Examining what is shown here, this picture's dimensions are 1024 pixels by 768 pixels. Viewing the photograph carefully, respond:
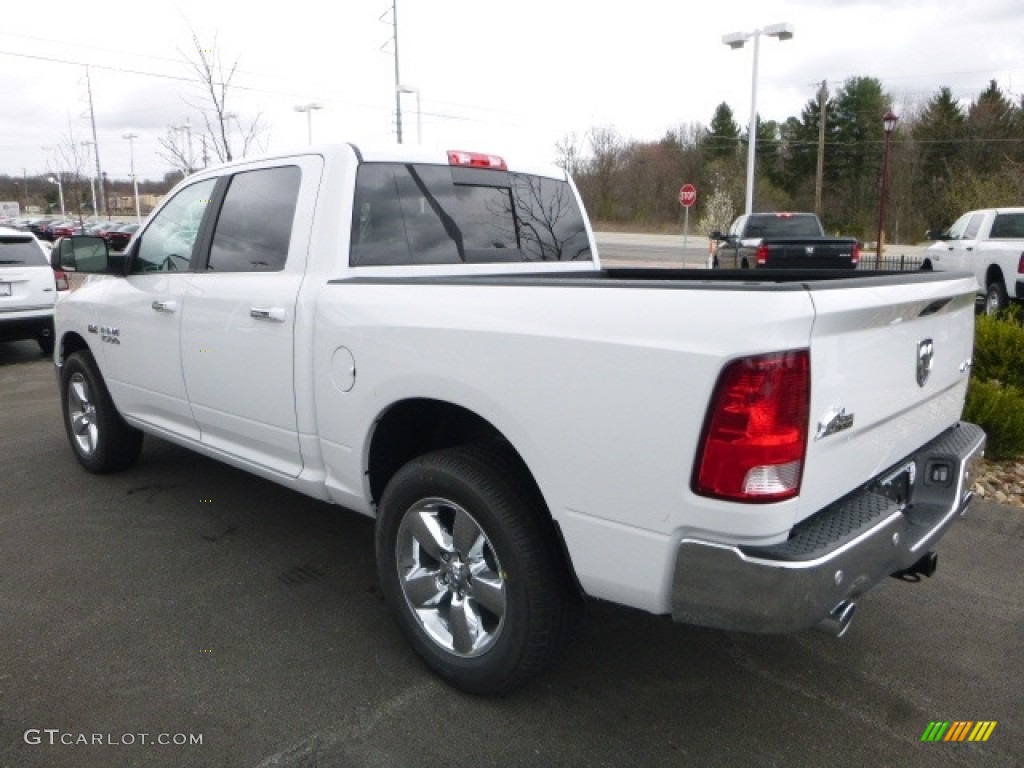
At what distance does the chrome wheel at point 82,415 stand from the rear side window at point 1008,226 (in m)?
12.9

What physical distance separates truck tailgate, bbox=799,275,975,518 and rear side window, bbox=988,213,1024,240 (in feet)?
38.4

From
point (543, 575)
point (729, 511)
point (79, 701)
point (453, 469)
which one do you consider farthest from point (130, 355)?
point (729, 511)

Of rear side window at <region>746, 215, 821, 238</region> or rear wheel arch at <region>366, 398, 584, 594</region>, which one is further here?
rear side window at <region>746, 215, 821, 238</region>

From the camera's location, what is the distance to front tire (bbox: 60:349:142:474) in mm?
5043

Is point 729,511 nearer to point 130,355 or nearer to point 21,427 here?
point 130,355

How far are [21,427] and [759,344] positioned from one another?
6.63 metres

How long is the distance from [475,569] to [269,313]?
140cm

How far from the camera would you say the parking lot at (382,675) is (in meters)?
2.62

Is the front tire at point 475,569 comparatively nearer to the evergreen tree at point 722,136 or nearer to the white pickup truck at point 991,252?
the white pickup truck at point 991,252

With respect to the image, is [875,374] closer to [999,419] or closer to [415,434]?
[415,434]

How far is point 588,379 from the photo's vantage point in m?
2.28

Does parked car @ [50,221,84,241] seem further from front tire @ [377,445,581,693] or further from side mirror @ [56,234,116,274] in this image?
front tire @ [377,445,581,693]

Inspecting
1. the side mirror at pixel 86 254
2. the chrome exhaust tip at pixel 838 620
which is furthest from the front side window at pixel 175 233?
the chrome exhaust tip at pixel 838 620

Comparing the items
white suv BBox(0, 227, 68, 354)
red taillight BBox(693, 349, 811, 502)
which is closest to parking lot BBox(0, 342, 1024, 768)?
red taillight BBox(693, 349, 811, 502)
